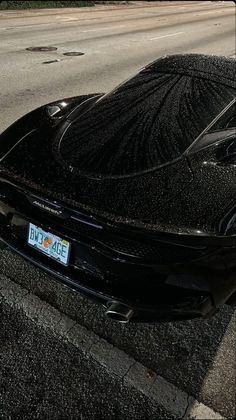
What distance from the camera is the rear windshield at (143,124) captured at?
2738 mm

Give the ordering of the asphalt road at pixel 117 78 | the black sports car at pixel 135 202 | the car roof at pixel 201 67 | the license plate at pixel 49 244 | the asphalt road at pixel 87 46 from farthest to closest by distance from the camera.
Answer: the asphalt road at pixel 87 46 < the car roof at pixel 201 67 < the asphalt road at pixel 117 78 < the license plate at pixel 49 244 < the black sports car at pixel 135 202

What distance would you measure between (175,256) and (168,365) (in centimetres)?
79

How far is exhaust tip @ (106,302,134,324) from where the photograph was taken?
2402mm

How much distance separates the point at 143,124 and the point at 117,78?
6.43 meters

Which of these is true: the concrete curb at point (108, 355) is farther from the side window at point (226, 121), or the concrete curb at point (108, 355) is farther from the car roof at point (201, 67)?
the car roof at point (201, 67)

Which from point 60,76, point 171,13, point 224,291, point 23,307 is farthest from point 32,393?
point 171,13

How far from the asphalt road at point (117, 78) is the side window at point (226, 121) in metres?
1.29

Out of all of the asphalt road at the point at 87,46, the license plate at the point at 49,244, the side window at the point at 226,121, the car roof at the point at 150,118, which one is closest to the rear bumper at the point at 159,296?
the license plate at the point at 49,244

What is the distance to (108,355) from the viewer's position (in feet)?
8.79

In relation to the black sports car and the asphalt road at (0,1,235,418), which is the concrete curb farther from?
the black sports car

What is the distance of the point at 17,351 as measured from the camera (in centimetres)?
266

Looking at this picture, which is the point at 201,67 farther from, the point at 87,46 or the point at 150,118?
the point at 87,46

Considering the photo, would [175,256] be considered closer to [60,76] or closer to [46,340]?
[46,340]

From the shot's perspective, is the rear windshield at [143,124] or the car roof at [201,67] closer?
the rear windshield at [143,124]
